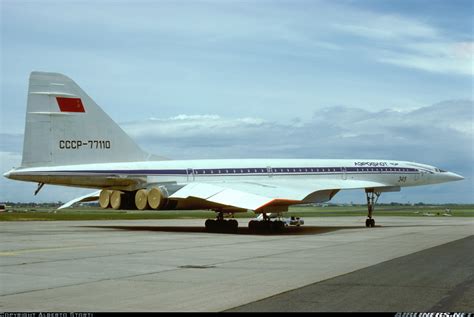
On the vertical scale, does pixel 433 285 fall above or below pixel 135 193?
below

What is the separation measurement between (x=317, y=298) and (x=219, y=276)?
Result: 314cm

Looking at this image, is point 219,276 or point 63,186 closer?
point 219,276

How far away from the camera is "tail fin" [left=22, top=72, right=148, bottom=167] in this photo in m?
27.5

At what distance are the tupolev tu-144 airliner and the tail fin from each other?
0.04 metres

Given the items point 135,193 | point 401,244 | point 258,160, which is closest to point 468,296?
point 401,244

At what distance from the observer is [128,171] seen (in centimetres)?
2886

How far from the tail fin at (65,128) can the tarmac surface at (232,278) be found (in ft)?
29.1

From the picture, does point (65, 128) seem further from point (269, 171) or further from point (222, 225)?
point (269, 171)

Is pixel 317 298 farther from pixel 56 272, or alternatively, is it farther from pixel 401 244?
pixel 401 244

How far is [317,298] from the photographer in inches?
366

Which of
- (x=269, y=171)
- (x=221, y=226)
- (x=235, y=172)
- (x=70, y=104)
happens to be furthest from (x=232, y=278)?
(x=269, y=171)

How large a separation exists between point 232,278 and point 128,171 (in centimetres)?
1788

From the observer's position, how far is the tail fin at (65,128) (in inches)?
1082

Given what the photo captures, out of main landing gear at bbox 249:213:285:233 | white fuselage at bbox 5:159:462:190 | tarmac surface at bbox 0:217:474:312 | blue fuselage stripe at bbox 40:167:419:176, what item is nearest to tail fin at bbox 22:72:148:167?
white fuselage at bbox 5:159:462:190
